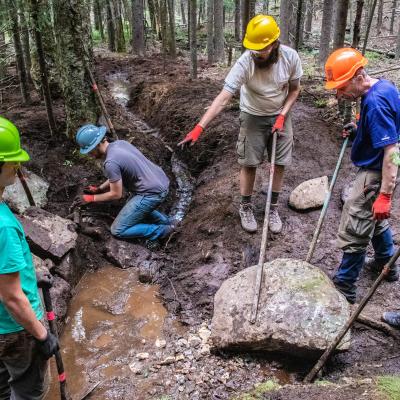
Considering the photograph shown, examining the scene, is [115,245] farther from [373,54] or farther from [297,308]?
[373,54]

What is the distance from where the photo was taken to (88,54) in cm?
698

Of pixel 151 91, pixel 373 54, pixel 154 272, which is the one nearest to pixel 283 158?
pixel 154 272

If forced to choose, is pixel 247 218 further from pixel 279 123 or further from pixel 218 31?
pixel 218 31

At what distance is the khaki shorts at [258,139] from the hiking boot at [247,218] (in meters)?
0.63

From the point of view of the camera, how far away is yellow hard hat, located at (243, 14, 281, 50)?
4219 mm

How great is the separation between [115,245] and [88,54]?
137 inches

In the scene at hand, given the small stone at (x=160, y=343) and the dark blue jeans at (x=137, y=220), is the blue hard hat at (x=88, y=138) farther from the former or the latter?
the small stone at (x=160, y=343)

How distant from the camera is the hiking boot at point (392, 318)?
375 cm

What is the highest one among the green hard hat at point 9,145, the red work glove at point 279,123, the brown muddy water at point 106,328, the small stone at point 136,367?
the green hard hat at point 9,145

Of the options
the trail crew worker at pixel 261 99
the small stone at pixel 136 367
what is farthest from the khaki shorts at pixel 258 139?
the small stone at pixel 136 367

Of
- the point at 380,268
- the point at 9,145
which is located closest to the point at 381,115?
the point at 380,268

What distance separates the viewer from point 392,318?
378cm

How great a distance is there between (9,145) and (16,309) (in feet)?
3.10

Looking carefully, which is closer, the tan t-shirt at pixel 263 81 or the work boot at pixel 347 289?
the work boot at pixel 347 289
